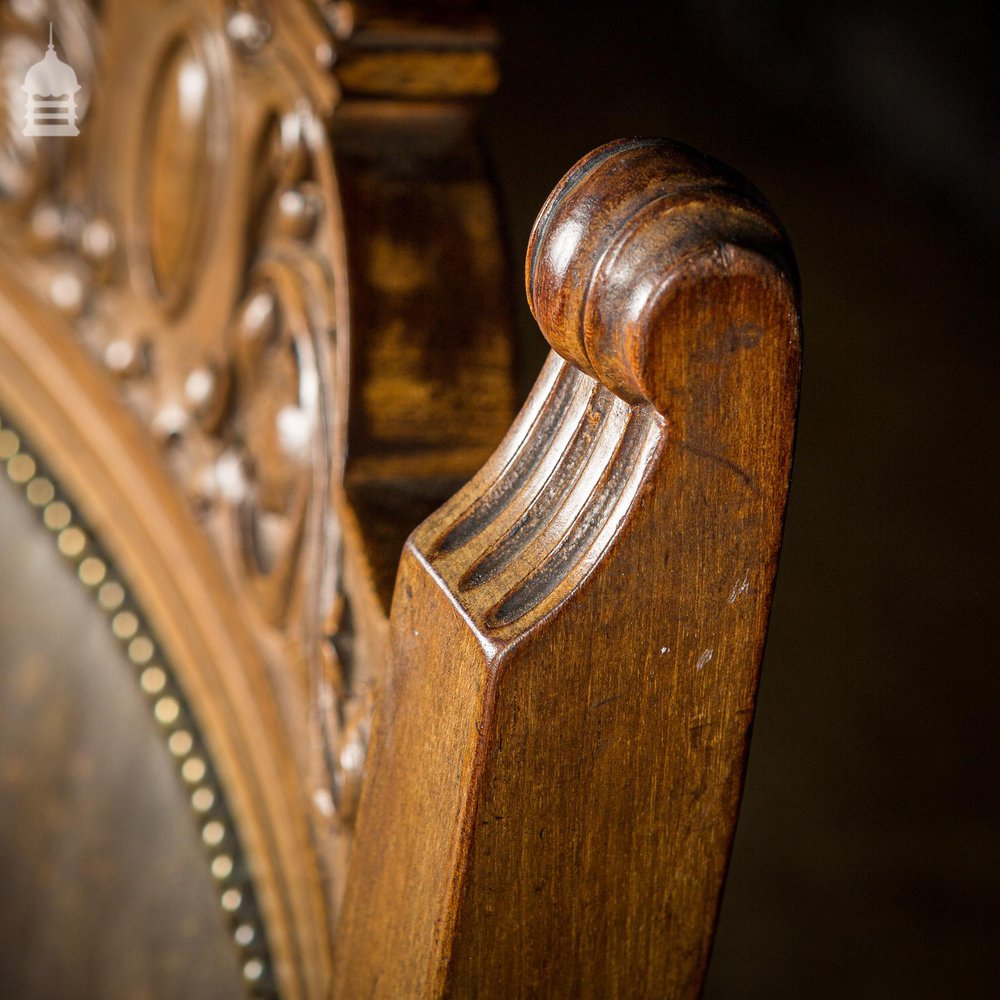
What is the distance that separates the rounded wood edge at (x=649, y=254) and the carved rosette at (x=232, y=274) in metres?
0.19

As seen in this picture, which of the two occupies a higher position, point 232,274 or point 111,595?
point 232,274

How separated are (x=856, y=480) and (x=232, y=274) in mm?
410

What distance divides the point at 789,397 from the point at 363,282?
21 cm

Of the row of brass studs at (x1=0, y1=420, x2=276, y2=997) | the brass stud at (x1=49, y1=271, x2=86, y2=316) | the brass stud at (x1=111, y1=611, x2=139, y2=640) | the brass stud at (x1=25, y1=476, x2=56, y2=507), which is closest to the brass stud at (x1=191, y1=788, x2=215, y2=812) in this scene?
the row of brass studs at (x1=0, y1=420, x2=276, y2=997)

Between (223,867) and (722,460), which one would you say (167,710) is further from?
Answer: (722,460)

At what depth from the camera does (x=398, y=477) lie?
0.44 meters

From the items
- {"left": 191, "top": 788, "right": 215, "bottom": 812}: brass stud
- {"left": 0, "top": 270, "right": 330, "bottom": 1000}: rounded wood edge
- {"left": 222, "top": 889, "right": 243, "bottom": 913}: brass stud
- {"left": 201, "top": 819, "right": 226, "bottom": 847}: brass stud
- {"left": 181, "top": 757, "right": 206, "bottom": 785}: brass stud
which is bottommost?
{"left": 222, "top": 889, "right": 243, "bottom": 913}: brass stud

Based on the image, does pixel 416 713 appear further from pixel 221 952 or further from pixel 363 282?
pixel 221 952

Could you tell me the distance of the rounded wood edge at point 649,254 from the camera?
24 cm

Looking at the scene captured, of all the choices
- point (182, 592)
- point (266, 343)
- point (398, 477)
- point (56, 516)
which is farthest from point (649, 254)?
point (56, 516)

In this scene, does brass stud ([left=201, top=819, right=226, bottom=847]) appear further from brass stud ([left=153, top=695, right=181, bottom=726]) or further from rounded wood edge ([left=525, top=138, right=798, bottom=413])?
rounded wood edge ([left=525, top=138, right=798, bottom=413])

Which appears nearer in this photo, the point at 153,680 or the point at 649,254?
the point at 649,254

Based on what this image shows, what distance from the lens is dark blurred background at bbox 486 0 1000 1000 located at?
2.27 ft

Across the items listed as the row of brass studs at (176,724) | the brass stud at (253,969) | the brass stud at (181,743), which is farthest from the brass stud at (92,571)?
the brass stud at (253,969)
